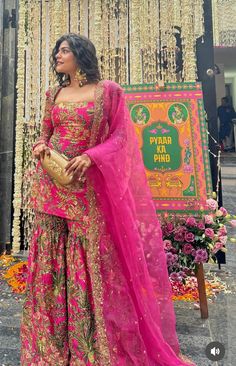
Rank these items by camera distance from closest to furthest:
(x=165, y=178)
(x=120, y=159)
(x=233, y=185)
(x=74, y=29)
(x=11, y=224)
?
(x=120, y=159) → (x=165, y=178) → (x=74, y=29) → (x=11, y=224) → (x=233, y=185)

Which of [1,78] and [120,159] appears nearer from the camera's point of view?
[120,159]

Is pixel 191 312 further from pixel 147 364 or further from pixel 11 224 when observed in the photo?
pixel 11 224

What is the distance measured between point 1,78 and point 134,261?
314 cm

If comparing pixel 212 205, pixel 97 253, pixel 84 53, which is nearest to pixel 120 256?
pixel 97 253

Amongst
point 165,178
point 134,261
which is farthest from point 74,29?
point 134,261

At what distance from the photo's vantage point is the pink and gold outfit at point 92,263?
145 cm

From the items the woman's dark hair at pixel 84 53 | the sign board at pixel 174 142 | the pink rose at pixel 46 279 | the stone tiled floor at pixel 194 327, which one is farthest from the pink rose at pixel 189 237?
the woman's dark hair at pixel 84 53

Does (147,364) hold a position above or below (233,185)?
below

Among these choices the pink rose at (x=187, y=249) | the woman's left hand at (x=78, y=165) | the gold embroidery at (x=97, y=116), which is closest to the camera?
the woman's left hand at (x=78, y=165)

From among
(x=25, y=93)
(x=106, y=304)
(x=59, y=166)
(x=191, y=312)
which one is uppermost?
(x=25, y=93)

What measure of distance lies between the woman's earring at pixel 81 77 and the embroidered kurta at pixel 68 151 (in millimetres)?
126

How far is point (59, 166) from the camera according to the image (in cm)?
140

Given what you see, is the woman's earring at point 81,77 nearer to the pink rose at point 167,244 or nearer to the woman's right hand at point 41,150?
the woman's right hand at point 41,150

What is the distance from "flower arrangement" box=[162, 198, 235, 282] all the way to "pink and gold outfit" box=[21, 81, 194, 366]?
80 centimetres
